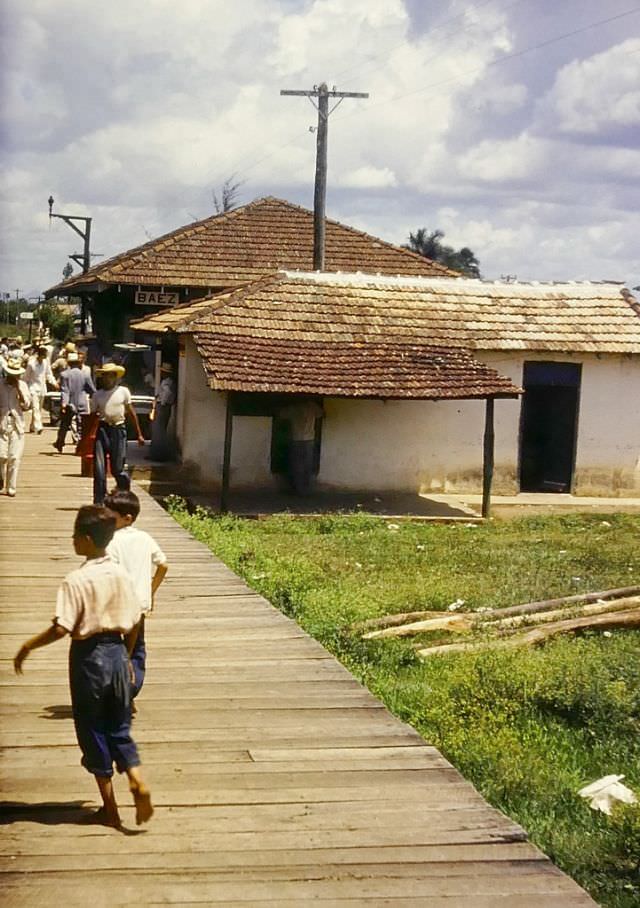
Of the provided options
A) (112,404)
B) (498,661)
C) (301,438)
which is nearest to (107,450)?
(112,404)

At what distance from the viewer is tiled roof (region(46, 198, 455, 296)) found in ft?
89.7

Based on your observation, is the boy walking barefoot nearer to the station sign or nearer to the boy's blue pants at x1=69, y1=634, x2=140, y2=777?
the boy's blue pants at x1=69, y1=634, x2=140, y2=777

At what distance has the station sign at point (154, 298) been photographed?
1071 inches

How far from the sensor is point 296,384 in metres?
18.9

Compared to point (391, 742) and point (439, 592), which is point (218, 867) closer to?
point (391, 742)

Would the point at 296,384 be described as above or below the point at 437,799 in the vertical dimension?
above

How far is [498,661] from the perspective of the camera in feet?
30.7

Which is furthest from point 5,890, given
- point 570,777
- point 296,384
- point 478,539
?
point 296,384

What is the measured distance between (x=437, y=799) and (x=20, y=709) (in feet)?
8.03

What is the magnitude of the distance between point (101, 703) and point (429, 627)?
618cm

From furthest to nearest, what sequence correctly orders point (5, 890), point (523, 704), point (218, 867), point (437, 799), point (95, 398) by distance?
point (95, 398)
point (523, 704)
point (437, 799)
point (218, 867)
point (5, 890)

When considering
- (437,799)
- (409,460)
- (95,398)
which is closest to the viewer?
(437,799)

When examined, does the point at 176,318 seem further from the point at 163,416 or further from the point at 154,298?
the point at 154,298

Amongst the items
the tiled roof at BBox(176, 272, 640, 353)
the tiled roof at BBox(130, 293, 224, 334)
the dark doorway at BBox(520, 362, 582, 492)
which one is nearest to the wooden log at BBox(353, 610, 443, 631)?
the tiled roof at BBox(176, 272, 640, 353)
